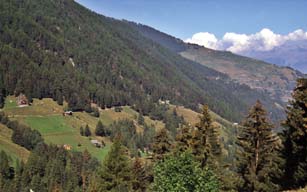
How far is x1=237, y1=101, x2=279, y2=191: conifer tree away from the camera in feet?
156

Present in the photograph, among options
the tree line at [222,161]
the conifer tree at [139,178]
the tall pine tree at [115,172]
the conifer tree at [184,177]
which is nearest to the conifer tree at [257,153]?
the tree line at [222,161]

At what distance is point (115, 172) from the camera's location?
57.6 meters

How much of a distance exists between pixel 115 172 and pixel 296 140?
26013 millimetres

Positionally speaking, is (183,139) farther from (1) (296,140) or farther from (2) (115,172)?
(1) (296,140)

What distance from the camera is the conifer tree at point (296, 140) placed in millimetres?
42094

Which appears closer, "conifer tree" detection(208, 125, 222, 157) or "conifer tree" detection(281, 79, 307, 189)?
"conifer tree" detection(281, 79, 307, 189)

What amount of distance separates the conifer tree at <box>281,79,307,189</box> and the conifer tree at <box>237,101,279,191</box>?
1458mm

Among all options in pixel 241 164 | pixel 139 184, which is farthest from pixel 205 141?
pixel 139 184

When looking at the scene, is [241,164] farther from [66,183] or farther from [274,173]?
[66,183]

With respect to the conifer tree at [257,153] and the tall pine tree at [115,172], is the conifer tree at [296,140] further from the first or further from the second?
the tall pine tree at [115,172]

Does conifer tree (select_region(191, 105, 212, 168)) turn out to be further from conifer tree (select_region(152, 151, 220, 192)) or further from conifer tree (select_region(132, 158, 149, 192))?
conifer tree (select_region(132, 158, 149, 192))

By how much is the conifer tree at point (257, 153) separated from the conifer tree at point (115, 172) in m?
16.8

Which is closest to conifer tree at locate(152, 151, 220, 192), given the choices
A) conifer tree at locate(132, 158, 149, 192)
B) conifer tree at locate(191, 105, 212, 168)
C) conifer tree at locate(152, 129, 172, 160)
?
conifer tree at locate(191, 105, 212, 168)

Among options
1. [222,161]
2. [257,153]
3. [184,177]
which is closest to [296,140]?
[257,153]
